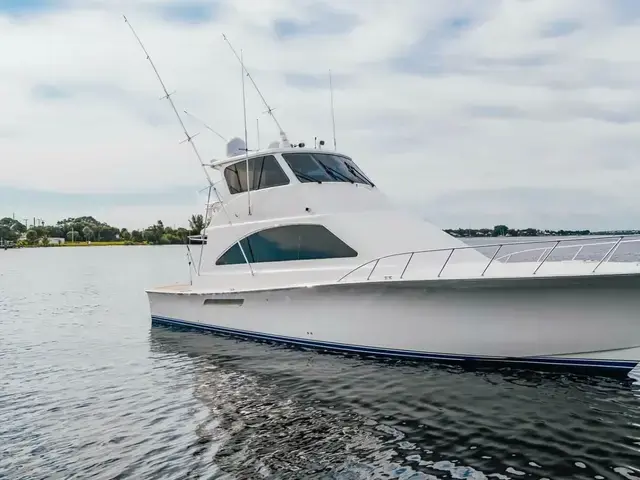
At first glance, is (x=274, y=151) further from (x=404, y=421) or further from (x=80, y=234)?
(x=80, y=234)

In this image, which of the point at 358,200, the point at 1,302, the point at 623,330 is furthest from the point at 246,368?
the point at 1,302

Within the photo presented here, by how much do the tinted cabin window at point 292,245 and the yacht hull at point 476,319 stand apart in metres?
1.03

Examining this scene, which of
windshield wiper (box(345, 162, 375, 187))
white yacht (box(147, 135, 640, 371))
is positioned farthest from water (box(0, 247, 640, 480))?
windshield wiper (box(345, 162, 375, 187))

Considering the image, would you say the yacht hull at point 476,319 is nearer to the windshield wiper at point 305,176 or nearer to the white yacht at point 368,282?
the white yacht at point 368,282

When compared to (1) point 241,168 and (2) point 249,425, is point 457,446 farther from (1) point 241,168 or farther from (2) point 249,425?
(1) point 241,168

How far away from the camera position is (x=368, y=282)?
9492mm

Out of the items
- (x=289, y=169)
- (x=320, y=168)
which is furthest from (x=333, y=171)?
(x=289, y=169)

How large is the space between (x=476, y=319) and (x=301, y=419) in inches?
133

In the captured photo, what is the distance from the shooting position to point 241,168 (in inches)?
520

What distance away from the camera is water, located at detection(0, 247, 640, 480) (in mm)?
→ 5832

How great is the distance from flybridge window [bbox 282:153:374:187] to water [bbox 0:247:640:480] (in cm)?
392

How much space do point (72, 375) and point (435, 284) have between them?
6.80 meters

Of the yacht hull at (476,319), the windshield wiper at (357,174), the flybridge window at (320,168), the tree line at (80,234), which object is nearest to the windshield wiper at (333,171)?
the flybridge window at (320,168)

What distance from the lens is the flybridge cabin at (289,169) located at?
12430 mm
